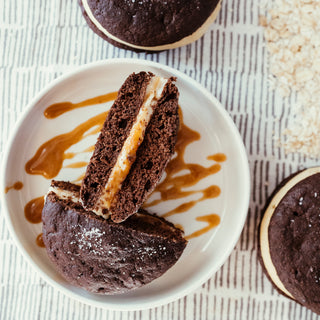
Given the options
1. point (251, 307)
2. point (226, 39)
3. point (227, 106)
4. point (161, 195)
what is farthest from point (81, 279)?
point (226, 39)

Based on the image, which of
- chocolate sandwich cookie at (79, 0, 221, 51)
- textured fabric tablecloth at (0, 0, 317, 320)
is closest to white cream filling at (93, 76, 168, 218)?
chocolate sandwich cookie at (79, 0, 221, 51)

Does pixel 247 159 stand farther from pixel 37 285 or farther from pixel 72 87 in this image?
pixel 37 285

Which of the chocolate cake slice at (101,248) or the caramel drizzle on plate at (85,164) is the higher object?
the caramel drizzle on plate at (85,164)

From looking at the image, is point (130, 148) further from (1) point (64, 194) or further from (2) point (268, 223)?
(2) point (268, 223)

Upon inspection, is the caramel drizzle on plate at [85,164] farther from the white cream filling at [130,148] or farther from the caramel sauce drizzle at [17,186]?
the white cream filling at [130,148]

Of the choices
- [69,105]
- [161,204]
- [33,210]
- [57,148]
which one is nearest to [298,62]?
[161,204]

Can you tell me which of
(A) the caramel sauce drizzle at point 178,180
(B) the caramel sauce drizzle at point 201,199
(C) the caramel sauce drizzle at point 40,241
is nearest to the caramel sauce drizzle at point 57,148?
(C) the caramel sauce drizzle at point 40,241
